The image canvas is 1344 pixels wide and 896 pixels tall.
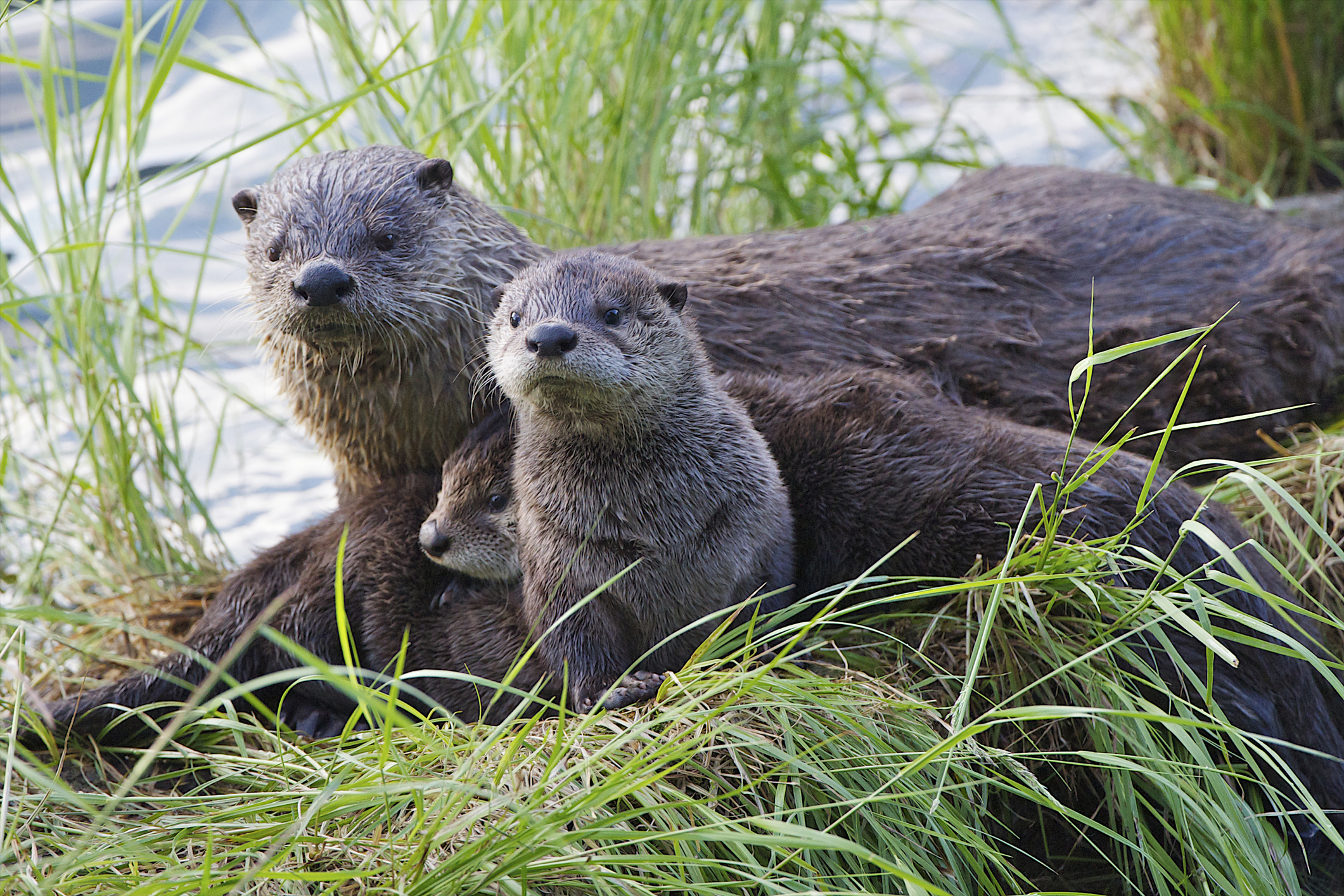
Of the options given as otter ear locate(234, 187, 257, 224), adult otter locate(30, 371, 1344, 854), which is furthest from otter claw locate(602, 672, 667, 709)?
otter ear locate(234, 187, 257, 224)

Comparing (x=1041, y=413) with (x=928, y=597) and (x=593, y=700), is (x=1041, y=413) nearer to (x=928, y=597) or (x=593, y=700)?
(x=928, y=597)

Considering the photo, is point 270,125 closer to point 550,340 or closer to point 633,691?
point 550,340

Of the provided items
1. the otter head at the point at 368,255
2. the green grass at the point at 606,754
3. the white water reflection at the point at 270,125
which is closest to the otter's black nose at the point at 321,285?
the otter head at the point at 368,255

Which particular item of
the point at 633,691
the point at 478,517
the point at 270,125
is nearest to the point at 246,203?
the point at 478,517

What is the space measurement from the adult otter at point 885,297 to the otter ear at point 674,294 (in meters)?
0.46

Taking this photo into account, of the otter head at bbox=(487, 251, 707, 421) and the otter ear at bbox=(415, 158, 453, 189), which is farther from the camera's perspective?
the otter ear at bbox=(415, 158, 453, 189)

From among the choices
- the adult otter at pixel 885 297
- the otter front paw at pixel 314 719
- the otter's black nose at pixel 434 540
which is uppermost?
the adult otter at pixel 885 297

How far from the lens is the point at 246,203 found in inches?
97.7

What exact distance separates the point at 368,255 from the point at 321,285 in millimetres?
162

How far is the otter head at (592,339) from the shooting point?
1.86m

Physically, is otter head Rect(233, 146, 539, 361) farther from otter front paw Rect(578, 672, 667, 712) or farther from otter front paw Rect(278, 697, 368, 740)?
otter front paw Rect(578, 672, 667, 712)

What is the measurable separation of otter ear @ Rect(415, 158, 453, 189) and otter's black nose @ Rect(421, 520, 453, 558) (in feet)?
2.25

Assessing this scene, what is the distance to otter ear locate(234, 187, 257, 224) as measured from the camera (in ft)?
8.10

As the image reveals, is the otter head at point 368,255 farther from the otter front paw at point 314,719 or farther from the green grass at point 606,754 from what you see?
the otter front paw at point 314,719
